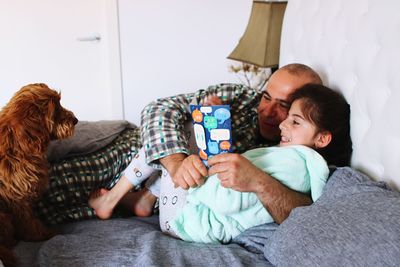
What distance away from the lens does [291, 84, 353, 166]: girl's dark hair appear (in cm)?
137

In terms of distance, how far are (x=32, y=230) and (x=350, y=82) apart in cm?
117

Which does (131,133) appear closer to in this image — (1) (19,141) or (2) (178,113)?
(2) (178,113)

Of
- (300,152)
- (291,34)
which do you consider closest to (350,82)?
(300,152)

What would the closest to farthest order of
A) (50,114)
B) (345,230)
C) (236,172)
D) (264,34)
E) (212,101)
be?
(345,230) < (236,172) < (50,114) < (212,101) < (264,34)

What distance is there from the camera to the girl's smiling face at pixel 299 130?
1375 mm

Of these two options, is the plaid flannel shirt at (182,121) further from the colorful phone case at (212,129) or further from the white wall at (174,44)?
the white wall at (174,44)

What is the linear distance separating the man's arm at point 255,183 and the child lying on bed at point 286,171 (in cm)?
4

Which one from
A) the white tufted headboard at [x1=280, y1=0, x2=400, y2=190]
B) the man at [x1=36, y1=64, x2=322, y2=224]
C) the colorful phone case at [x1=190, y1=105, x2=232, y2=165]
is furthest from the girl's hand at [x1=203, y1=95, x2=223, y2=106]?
the white tufted headboard at [x1=280, y1=0, x2=400, y2=190]

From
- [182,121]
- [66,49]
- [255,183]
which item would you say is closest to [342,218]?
[255,183]

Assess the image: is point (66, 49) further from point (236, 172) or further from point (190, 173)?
point (236, 172)

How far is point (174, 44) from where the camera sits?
2986mm

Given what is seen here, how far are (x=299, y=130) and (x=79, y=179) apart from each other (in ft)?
2.81

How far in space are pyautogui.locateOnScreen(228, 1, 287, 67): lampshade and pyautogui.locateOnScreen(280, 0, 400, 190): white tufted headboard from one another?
0.42 m

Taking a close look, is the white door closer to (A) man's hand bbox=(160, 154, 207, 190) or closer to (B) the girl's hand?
(B) the girl's hand
